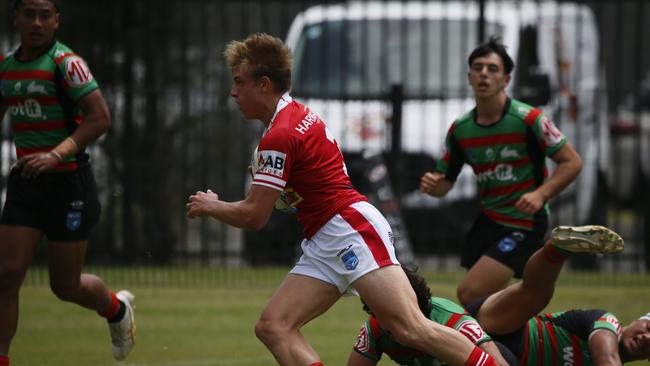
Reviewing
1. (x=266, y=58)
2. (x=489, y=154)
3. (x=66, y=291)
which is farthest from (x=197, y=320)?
(x=266, y=58)

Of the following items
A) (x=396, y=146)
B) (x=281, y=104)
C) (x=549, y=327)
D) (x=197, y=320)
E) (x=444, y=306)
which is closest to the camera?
(x=281, y=104)

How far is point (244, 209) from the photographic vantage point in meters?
5.88

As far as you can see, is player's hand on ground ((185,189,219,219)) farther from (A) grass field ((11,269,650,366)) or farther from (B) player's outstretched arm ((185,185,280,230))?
(A) grass field ((11,269,650,366))

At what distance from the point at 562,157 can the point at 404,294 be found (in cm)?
247

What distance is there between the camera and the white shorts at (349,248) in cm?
601

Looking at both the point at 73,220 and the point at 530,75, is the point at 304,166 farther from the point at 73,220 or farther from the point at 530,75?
the point at 530,75

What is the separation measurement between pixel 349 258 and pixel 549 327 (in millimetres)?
1624

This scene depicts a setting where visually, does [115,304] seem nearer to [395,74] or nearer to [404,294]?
[404,294]

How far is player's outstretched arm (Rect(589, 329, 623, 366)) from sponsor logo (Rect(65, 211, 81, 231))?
325 centimetres

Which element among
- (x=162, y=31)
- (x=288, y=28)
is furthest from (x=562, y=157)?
(x=288, y=28)

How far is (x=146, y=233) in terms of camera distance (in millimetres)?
13680

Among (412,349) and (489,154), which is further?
(489,154)

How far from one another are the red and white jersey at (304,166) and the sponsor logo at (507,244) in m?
2.02

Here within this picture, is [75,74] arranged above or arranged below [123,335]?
above
